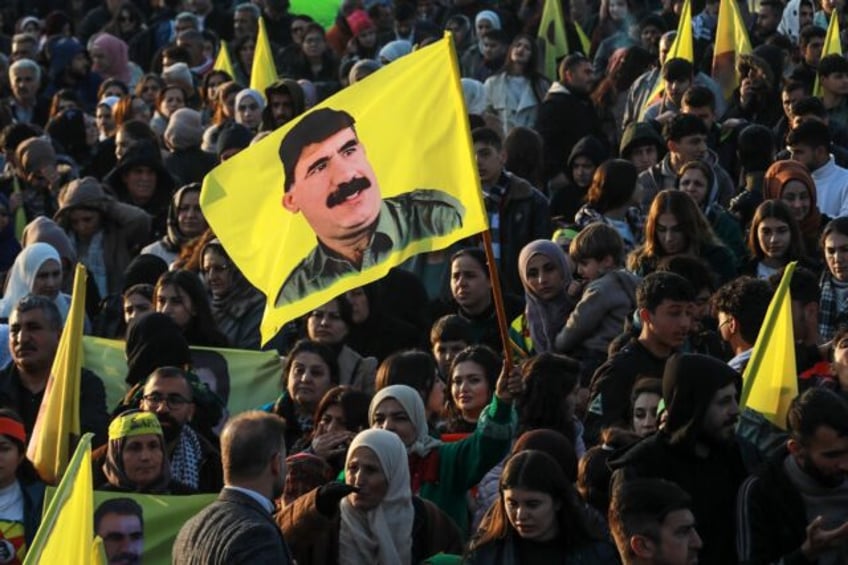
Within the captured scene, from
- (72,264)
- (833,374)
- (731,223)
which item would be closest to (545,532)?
(833,374)

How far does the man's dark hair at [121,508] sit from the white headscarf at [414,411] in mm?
1072

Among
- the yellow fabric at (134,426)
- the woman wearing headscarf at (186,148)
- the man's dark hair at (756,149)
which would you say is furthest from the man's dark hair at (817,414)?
the woman wearing headscarf at (186,148)

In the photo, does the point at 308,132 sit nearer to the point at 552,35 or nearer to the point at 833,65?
the point at 833,65

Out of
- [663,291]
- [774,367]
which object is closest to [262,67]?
[663,291]

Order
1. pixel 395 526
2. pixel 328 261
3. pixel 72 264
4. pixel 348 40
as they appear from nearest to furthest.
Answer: pixel 395 526 < pixel 328 261 < pixel 72 264 < pixel 348 40

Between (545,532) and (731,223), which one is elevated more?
(545,532)

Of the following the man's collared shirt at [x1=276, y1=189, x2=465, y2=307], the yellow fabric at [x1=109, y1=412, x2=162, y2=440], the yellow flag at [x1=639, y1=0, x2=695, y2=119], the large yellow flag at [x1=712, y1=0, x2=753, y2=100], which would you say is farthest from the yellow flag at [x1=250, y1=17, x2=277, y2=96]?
Answer: the yellow fabric at [x1=109, y1=412, x2=162, y2=440]

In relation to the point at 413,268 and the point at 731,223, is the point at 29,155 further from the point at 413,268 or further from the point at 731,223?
the point at 731,223

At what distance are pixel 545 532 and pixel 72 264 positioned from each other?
6.96 meters

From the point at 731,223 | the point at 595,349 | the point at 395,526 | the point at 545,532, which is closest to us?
the point at 545,532

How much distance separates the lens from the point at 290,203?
461 inches

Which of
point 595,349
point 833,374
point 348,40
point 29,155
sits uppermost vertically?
point 833,374

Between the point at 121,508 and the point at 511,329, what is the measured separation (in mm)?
3200

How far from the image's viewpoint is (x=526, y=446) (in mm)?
10242
